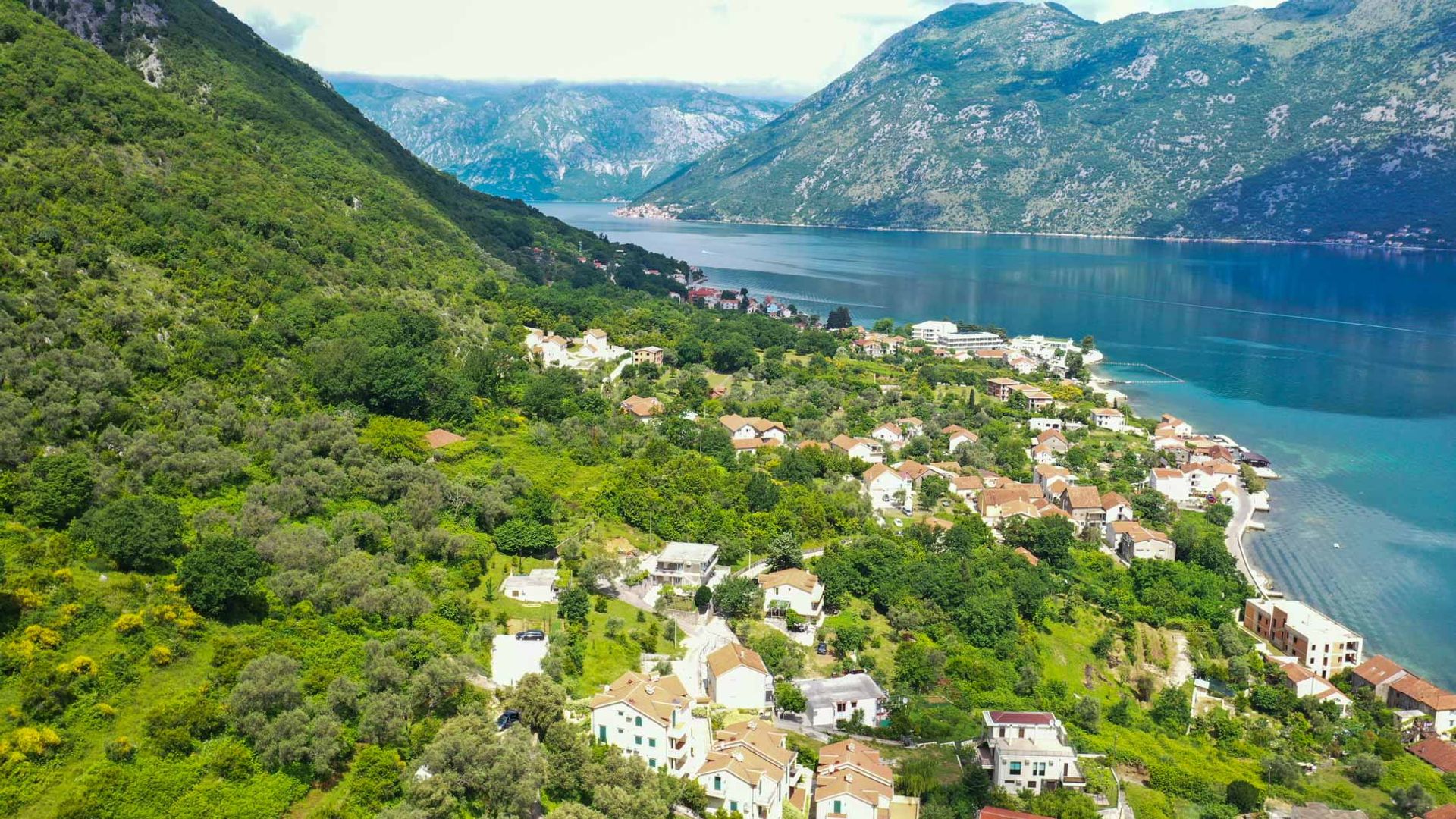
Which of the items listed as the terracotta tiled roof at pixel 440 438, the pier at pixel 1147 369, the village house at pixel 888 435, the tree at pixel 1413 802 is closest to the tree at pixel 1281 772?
the tree at pixel 1413 802

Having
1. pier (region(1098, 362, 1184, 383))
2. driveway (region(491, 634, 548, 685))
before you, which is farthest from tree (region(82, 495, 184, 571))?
pier (region(1098, 362, 1184, 383))

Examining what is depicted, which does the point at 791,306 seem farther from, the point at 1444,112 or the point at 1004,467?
the point at 1444,112

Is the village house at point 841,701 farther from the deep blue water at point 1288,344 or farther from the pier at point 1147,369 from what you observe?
the pier at point 1147,369

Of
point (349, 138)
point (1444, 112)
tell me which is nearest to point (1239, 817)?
point (349, 138)

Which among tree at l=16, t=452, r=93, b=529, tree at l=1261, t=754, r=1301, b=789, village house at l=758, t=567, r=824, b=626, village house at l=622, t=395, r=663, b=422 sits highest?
tree at l=16, t=452, r=93, b=529

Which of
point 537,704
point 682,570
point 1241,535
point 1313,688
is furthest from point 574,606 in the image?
point 1241,535

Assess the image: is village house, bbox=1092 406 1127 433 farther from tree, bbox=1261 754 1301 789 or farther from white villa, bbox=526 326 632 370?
tree, bbox=1261 754 1301 789

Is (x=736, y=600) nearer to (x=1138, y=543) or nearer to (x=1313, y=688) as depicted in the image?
(x=1313, y=688)
